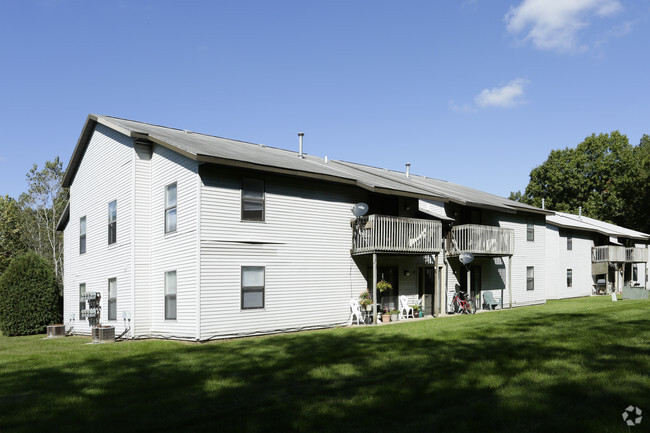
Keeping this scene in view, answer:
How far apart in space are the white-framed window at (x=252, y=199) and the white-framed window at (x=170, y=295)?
3.05 metres

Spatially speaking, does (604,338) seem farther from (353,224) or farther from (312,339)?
(353,224)

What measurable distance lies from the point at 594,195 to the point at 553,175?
14.7 ft

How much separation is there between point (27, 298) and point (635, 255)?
4097 cm

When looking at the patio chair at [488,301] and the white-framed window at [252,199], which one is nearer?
the white-framed window at [252,199]

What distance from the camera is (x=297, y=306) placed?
18281 mm

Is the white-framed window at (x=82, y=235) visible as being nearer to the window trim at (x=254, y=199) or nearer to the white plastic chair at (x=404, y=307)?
the window trim at (x=254, y=199)

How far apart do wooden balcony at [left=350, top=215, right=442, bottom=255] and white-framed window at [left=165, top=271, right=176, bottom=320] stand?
6.37 metres

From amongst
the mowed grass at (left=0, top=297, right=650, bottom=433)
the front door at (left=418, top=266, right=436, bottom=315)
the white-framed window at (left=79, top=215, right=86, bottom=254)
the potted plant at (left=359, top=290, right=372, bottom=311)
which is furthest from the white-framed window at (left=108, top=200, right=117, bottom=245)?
the front door at (left=418, top=266, right=436, bottom=315)

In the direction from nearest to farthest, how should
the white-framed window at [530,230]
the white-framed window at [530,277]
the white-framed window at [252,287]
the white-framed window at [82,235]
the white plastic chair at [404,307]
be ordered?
the white-framed window at [252,287]
the white plastic chair at [404,307]
the white-framed window at [82,235]
the white-framed window at [530,277]
the white-framed window at [530,230]

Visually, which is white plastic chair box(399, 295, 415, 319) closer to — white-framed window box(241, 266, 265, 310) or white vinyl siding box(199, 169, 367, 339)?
white vinyl siding box(199, 169, 367, 339)

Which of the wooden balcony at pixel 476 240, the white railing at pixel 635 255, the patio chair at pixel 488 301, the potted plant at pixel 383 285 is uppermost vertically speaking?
the wooden balcony at pixel 476 240

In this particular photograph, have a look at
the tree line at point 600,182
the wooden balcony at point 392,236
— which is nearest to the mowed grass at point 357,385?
the wooden balcony at point 392,236

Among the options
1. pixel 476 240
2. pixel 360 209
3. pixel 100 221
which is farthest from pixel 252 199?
pixel 476 240

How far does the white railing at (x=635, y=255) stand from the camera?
1628 inches
